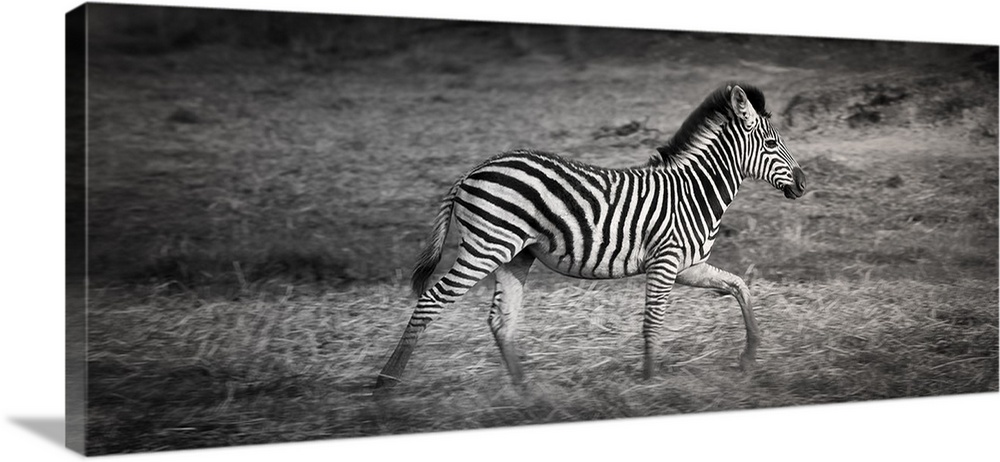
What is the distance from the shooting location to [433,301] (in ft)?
26.5

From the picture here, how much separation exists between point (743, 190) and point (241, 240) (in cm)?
346

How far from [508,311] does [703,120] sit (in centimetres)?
188


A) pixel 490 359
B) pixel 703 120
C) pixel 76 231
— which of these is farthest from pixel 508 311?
pixel 76 231

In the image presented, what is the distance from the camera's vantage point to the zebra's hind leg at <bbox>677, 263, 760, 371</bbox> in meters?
8.73

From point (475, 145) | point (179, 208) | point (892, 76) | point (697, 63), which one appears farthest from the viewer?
point (892, 76)

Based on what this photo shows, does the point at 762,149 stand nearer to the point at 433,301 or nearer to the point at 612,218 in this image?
the point at 612,218

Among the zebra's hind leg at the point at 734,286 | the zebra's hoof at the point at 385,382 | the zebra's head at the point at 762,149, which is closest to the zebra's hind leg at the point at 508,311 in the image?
the zebra's hoof at the point at 385,382

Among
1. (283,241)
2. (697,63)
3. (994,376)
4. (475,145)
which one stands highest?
(697,63)

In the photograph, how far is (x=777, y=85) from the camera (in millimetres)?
9062

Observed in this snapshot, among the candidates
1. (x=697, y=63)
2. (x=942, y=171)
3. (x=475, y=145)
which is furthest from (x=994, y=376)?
(x=475, y=145)

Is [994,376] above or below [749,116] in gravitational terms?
below

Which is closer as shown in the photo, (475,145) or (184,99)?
(184,99)

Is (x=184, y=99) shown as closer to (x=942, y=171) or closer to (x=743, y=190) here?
(x=743, y=190)

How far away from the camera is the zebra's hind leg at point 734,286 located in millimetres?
8727
